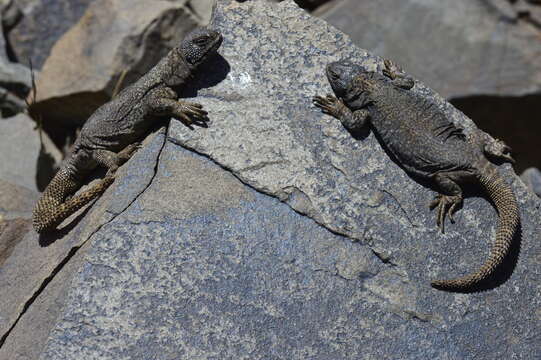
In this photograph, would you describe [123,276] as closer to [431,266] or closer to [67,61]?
[431,266]

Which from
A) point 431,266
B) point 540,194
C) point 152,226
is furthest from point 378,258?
point 540,194

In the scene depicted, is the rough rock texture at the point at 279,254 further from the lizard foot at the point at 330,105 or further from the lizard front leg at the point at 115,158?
the lizard front leg at the point at 115,158

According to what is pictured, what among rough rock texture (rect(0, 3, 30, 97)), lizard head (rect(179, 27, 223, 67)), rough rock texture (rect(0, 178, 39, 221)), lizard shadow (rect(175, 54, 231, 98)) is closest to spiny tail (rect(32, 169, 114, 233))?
rough rock texture (rect(0, 178, 39, 221))

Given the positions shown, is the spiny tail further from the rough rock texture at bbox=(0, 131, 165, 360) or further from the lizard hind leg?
the lizard hind leg

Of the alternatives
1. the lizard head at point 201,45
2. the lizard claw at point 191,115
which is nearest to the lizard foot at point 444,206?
the lizard claw at point 191,115

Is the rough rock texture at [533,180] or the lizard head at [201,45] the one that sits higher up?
the lizard head at [201,45]

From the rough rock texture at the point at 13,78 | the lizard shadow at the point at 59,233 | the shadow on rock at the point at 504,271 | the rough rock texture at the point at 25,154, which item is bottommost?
the rough rock texture at the point at 25,154

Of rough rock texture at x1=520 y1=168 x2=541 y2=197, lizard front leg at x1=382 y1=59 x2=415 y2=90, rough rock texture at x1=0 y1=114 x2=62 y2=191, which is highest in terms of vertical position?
lizard front leg at x1=382 y1=59 x2=415 y2=90
